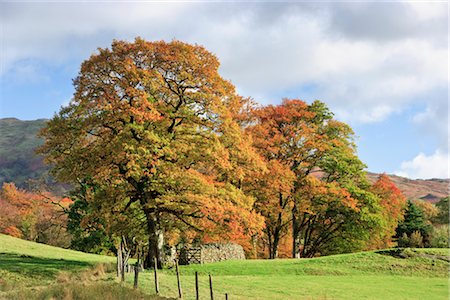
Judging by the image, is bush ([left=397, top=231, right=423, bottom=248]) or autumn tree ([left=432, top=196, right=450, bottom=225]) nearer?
bush ([left=397, top=231, right=423, bottom=248])

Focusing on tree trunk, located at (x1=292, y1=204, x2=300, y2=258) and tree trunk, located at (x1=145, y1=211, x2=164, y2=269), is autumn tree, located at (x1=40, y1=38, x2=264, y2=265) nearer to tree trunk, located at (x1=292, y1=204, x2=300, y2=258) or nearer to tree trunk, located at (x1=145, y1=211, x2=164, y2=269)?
tree trunk, located at (x1=145, y1=211, x2=164, y2=269)

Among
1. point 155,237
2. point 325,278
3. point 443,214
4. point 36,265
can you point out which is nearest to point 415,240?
point 443,214

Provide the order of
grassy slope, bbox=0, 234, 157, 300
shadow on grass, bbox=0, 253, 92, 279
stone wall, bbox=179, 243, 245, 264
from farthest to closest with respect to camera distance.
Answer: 1. stone wall, bbox=179, 243, 245, 264
2. shadow on grass, bbox=0, 253, 92, 279
3. grassy slope, bbox=0, 234, 157, 300

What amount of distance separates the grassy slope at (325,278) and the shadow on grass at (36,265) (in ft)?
22.8

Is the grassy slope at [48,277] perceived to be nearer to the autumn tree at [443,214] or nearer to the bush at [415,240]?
the bush at [415,240]

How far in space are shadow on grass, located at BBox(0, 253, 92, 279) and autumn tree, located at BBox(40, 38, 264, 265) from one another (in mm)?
5722

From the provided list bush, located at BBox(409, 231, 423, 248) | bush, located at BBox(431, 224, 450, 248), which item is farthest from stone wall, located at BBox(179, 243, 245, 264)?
bush, located at BBox(409, 231, 423, 248)

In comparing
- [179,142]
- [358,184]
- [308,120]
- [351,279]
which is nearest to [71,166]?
[179,142]

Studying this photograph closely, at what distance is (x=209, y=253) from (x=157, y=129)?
41.9 feet

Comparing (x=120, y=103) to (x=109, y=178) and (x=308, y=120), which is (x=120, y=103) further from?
(x=308, y=120)

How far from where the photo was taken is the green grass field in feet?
73.5

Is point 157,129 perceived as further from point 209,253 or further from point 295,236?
point 295,236

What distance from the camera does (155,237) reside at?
33.7 meters

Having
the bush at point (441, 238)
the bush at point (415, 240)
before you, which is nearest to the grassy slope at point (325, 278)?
the bush at point (441, 238)
